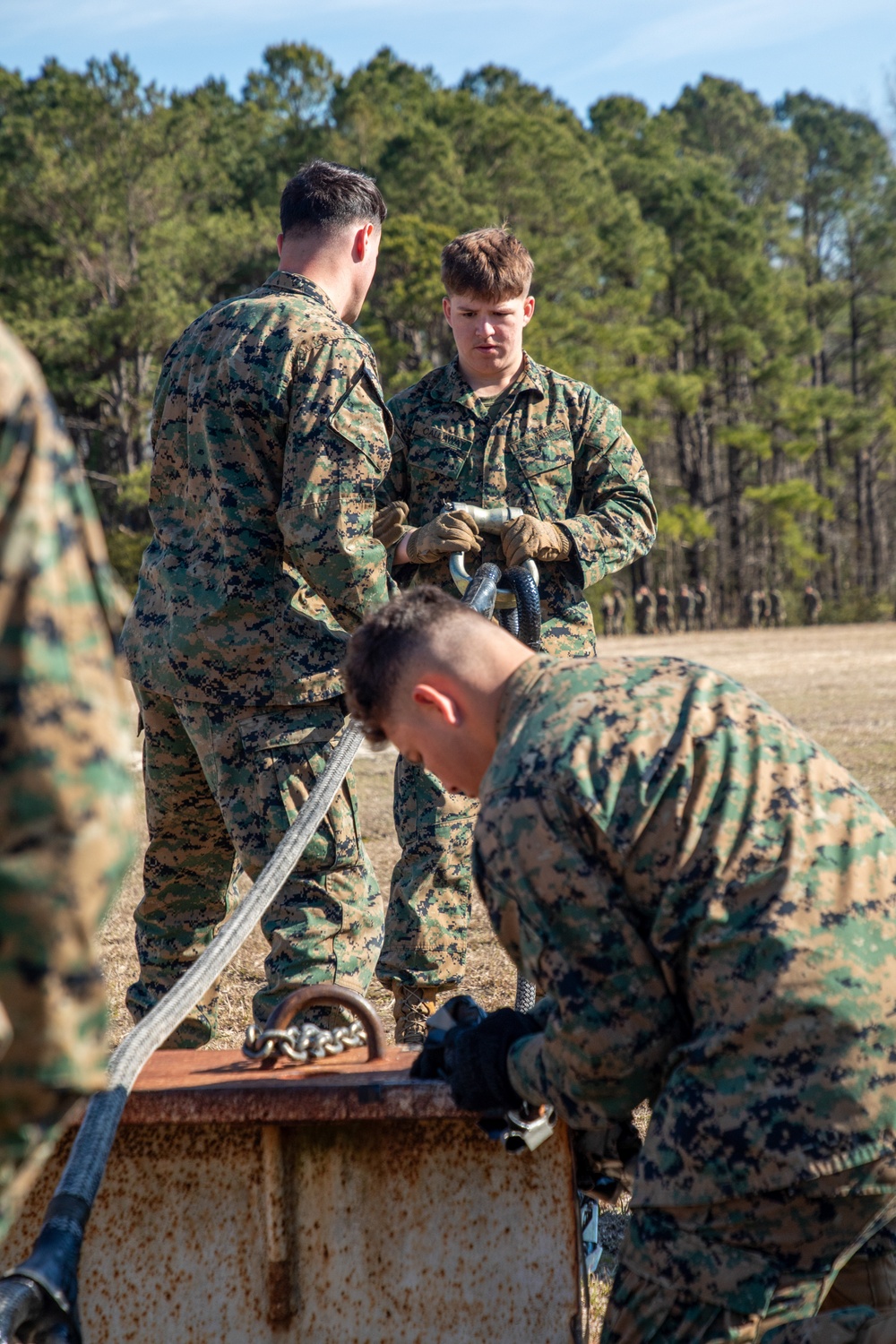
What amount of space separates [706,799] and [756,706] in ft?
0.77

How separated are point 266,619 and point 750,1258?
74.9 inches

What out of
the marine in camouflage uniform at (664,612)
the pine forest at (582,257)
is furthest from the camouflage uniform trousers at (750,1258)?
the marine in camouflage uniform at (664,612)

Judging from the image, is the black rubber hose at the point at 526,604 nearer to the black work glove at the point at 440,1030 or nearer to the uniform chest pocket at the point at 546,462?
the uniform chest pocket at the point at 546,462

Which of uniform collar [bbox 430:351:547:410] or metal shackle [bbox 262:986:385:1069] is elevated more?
uniform collar [bbox 430:351:547:410]

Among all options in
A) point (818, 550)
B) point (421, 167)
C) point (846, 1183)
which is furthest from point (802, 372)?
point (846, 1183)

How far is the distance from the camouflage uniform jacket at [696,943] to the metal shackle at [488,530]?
1904mm

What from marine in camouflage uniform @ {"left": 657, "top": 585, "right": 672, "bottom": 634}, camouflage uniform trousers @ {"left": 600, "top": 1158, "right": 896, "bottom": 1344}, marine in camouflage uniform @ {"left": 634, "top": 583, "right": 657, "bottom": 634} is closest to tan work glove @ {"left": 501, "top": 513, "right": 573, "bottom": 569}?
camouflage uniform trousers @ {"left": 600, "top": 1158, "right": 896, "bottom": 1344}

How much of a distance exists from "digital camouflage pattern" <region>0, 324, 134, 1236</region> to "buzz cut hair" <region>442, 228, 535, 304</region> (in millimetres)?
3040

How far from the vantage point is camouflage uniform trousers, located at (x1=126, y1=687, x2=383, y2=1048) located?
313 cm

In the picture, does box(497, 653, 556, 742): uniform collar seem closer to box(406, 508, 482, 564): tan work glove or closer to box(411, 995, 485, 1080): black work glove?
box(411, 995, 485, 1080): black work glove

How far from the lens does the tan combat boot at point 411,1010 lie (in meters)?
3.91

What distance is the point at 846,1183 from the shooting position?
74.3 inches

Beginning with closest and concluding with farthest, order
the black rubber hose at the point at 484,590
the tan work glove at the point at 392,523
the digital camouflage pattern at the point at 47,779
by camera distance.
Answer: the digital camouflage pattern at the point at 47,779 < the black rubber hose at the point at 484,590 < the tan work glove at the point at 392,523

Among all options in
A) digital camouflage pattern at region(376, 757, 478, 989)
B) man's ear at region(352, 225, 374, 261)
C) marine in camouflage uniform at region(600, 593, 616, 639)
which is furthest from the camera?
marine in camouflage uniform at region(600, 593, 616, 639)
